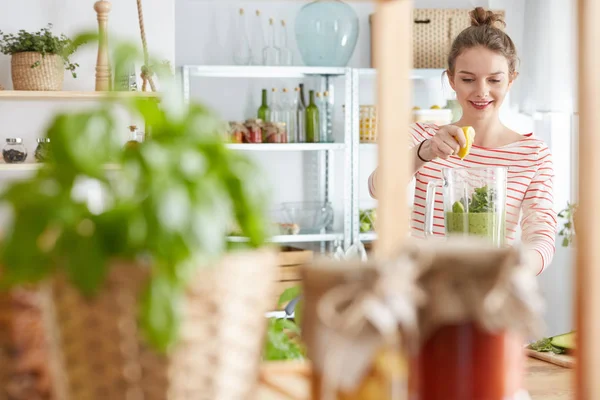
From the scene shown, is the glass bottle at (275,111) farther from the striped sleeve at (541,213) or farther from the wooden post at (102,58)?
the striped sleeve at (541,213)

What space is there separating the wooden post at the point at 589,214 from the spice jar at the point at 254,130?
4.17m

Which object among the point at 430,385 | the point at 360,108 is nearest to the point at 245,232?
the point at 430,385

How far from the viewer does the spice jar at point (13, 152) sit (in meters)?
A: 3.92

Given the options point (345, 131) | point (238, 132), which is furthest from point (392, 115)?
point (345, 131)

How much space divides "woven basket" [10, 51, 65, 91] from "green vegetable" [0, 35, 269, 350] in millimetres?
3439

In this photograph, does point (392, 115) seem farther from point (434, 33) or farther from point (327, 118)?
point (434, 33)

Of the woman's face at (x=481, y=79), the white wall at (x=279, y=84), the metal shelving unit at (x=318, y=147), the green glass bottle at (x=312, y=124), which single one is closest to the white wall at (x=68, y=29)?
the metal shelving unit at (x=318, y=147)

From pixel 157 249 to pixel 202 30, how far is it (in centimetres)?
471

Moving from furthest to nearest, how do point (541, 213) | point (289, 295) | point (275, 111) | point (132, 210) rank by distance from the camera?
point (275, 111) → point (541, 213) → point (289, 295) → point (132, 210)

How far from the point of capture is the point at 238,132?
485cm

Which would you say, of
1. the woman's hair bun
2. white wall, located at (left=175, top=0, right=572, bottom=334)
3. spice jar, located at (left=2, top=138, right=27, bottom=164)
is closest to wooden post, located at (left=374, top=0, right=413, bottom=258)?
the woman's hair bun

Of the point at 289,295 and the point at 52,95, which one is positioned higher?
the point at 52,95

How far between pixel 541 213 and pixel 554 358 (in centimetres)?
66

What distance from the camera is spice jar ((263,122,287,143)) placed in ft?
16.0
